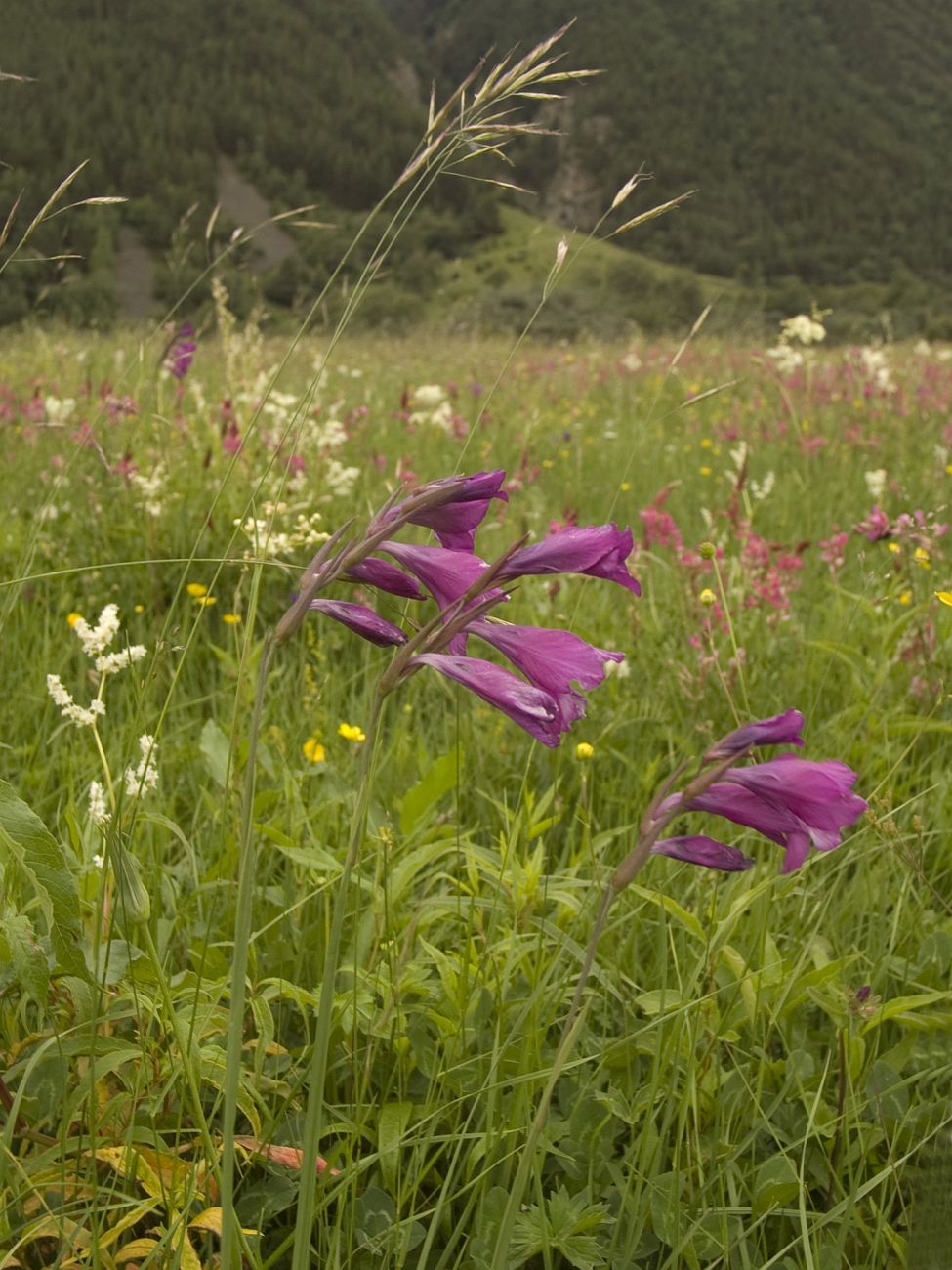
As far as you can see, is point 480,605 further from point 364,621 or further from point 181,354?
point 181,354

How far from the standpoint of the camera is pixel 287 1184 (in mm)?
1043

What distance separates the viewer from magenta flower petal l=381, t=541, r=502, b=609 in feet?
2.27

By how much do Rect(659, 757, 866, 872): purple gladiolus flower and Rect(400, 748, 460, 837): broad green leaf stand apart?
0.88 metres

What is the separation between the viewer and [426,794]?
1.49 metres

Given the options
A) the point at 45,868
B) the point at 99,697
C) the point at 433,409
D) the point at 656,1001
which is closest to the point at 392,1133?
the point at 656,1001

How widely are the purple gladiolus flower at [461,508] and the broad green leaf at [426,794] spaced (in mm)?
792

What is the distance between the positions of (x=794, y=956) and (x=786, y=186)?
247 ft

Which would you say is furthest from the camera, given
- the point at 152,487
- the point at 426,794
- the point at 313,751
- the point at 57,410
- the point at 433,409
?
the point at 433,409

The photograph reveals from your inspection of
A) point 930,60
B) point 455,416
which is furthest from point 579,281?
point 930,60

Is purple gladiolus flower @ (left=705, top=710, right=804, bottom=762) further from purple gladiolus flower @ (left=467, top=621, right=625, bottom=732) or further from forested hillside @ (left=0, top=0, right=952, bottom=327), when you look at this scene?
forested hillside @ (left=0, top=0, right=952, bottom=327)

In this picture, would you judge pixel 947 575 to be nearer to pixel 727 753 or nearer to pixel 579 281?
pixel 727 753

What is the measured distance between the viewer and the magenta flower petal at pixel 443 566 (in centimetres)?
69

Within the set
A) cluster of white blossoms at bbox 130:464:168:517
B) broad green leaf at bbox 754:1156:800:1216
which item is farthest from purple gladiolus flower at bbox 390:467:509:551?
cluster of white blossoms at bbox 130:464:168:517

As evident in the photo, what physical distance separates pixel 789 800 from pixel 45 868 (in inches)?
26.0
